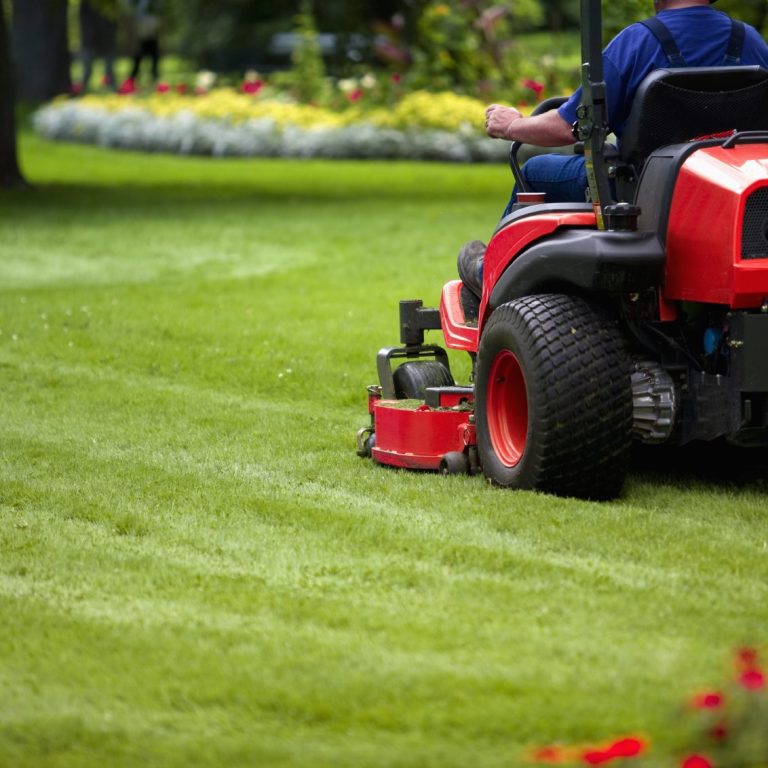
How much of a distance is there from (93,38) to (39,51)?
523 cm

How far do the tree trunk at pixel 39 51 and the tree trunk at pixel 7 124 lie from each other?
15724mm

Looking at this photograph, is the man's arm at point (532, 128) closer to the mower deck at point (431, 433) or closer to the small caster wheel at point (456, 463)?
the mower deck at point (431, 433)

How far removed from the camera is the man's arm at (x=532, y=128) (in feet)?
19.1

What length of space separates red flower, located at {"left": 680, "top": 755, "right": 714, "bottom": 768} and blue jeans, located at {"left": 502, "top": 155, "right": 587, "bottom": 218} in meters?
3.16

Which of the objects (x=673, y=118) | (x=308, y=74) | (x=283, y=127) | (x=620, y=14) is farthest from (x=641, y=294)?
(x=308, y=74)

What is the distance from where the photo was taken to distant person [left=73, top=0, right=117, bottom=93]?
3919cm

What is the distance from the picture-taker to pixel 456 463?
20.1 ft

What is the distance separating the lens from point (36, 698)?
12.6ft

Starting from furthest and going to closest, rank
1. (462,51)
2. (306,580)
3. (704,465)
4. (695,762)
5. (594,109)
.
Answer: (462,51) → (704,465) → (594,109) → (306,580) → (695,762)

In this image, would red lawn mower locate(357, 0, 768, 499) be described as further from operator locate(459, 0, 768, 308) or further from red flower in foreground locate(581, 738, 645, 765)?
red flower in foreground locate(581, 738, 645, 765)

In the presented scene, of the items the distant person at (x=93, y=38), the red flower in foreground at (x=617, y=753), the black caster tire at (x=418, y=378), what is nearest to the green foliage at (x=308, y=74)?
the distant person at (x=93, y=38)

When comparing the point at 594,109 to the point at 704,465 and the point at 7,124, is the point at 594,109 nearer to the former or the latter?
the point at 704,465

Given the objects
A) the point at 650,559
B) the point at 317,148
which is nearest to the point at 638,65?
the point at 650,559

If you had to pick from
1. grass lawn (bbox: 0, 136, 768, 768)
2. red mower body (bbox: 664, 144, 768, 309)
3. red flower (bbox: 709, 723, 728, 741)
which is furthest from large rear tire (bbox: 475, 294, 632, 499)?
red flower (bbox: 709, 723, 728, 741)
